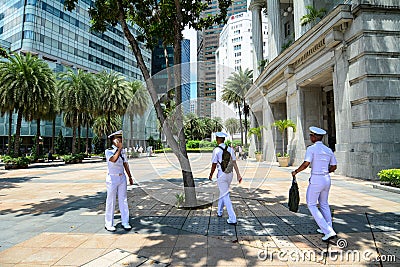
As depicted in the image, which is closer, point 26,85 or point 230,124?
point 230,124

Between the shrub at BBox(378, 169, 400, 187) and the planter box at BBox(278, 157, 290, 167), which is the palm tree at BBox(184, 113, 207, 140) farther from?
the shrub at BBox(378, 169, 400, 187)

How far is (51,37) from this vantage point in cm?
4612

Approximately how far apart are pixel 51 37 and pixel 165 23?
48355 millimetres

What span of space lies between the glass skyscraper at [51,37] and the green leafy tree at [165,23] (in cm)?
2926

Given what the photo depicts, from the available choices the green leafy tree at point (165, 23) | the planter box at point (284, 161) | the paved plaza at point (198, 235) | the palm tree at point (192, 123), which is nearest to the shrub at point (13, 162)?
the palm tree at point (192, 123)

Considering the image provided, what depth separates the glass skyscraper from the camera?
43.3m

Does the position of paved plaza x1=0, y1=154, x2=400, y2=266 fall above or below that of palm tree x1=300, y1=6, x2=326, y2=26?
below

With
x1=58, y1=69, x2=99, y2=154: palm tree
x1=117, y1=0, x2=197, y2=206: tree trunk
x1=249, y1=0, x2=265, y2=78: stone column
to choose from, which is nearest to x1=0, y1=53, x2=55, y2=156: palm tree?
x1=58, y1=69, x2=99, y2=154: palm tree

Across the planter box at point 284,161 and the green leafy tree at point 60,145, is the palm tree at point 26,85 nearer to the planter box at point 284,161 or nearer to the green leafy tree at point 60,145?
the green leafy tree at point 60,145

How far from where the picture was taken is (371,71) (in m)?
11.5

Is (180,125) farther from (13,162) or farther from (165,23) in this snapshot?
(13,162)

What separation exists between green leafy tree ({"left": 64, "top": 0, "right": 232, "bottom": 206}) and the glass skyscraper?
96.0 feet

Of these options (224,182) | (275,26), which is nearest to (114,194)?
(224,182)

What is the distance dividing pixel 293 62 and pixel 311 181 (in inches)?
624
